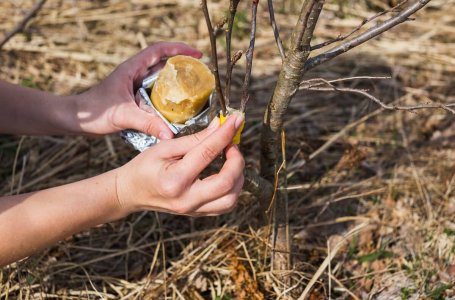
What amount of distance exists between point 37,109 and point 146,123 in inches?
20.5

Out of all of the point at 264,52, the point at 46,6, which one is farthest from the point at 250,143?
the point at 46,6

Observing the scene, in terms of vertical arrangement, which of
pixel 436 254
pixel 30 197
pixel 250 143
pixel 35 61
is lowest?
pixel 436 254

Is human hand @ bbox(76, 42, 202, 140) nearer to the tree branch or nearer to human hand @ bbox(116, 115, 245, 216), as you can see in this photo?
human hand @ bbox(116, 115, 245, 216)

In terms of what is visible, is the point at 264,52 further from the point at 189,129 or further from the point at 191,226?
A: the point at 189,129

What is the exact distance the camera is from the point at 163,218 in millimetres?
2193

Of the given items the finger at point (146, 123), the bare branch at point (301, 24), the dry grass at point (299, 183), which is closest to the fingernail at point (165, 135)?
the finger at point (146, 123)

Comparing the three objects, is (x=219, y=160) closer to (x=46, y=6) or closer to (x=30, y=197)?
(x=30, y=197)

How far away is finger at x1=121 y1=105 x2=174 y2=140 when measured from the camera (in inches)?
61.6

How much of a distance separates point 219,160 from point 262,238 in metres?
0.54

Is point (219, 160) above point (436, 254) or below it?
above

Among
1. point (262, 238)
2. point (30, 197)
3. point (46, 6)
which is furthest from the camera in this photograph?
point (46, 6)

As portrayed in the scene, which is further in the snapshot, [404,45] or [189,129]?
[404,45]

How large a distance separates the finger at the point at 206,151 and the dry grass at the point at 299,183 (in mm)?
647

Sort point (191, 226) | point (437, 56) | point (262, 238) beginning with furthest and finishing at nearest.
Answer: point (437, 56)
point (191, 226)
point (262, 238)
